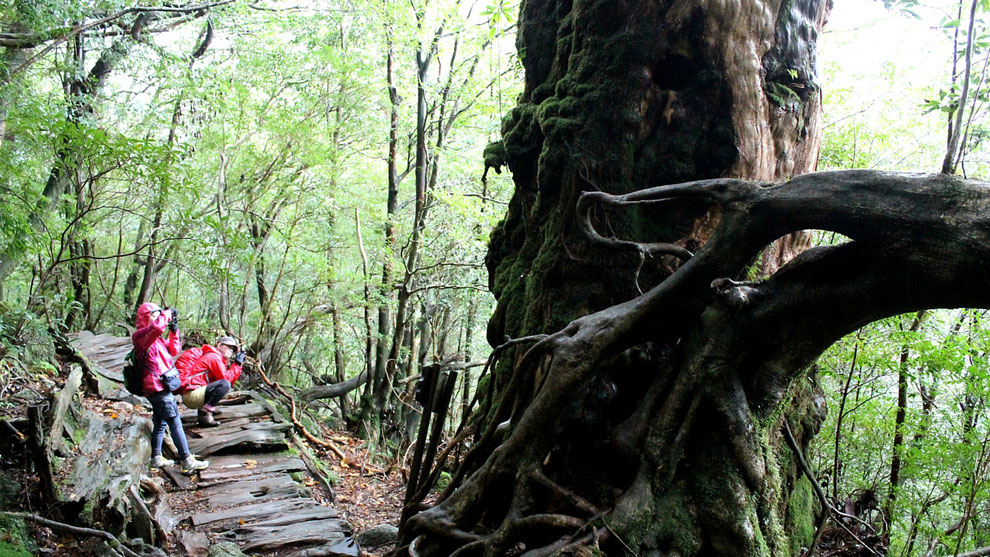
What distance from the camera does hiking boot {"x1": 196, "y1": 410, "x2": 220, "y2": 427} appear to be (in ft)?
27.1

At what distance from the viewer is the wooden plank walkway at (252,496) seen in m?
5.43

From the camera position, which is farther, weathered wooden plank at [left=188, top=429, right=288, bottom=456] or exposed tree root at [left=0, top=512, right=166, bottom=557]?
weathered wooden plank at [left=188, top=429, right=288, bottom=456]

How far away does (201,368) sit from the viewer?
26.0 ft

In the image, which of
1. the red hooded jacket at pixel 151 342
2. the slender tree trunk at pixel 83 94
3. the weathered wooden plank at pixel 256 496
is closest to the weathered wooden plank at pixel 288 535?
the weathered wooden plank at pixel 256 496

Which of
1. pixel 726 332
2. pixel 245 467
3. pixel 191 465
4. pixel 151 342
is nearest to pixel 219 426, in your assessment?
pixel 245 467

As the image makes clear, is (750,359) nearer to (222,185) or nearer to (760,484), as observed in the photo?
(760,484)

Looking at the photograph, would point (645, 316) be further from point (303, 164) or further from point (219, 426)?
point (303, 164)

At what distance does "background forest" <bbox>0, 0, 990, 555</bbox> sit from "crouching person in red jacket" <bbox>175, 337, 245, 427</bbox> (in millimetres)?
994

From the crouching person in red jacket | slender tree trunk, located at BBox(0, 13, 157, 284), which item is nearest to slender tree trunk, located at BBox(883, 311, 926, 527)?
the crouching person in red jacket

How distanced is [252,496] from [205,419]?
2350 millimetres

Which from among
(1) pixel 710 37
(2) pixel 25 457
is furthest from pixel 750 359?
(2) pixel 25 457

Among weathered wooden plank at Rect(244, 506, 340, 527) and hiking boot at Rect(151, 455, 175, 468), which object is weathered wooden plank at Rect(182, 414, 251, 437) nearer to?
hiking boot at Rect(151, 455, 175, 468)

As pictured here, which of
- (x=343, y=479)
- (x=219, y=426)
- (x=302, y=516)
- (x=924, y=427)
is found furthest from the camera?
(x=343, y=479)

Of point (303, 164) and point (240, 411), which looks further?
point (303, 164)
